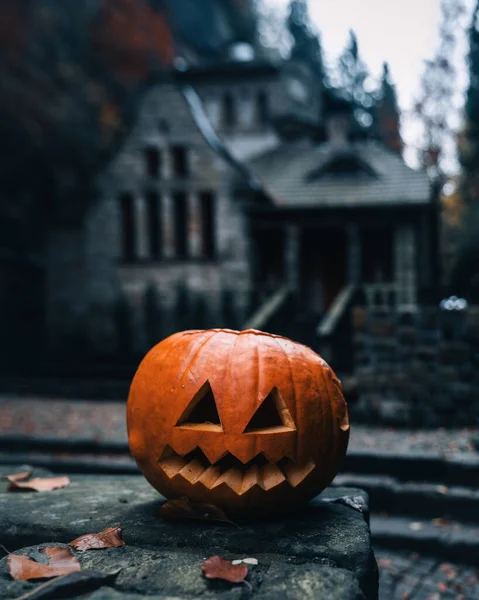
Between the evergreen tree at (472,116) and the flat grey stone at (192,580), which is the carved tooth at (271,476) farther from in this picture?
the evergreen tree at (472,116)

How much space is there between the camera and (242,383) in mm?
2215

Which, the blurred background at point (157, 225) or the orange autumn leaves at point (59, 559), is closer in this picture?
the orange autumn leaves at point (59, 559)

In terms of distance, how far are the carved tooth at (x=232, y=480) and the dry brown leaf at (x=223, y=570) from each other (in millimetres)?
397

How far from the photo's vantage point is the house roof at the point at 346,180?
1559 centimetres

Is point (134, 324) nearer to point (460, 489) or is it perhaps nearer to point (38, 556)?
point (460, 489)

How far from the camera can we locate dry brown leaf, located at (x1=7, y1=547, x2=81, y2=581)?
1.77m

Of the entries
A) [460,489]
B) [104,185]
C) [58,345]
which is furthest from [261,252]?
[460,489]

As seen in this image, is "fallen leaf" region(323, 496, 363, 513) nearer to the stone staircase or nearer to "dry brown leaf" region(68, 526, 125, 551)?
"dry brown leaf" region(68, 526, 125, 551)

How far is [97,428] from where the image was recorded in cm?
712

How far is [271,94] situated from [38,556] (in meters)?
23.0

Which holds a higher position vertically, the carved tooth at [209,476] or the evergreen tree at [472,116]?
the evergreen tree at [472,116]

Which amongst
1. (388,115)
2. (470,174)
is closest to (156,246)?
(470,174)

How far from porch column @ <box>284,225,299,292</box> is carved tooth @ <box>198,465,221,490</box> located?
45.1 ft

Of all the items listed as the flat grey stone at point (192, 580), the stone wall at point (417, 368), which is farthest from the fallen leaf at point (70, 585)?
the stone wall at point (417, 368)
